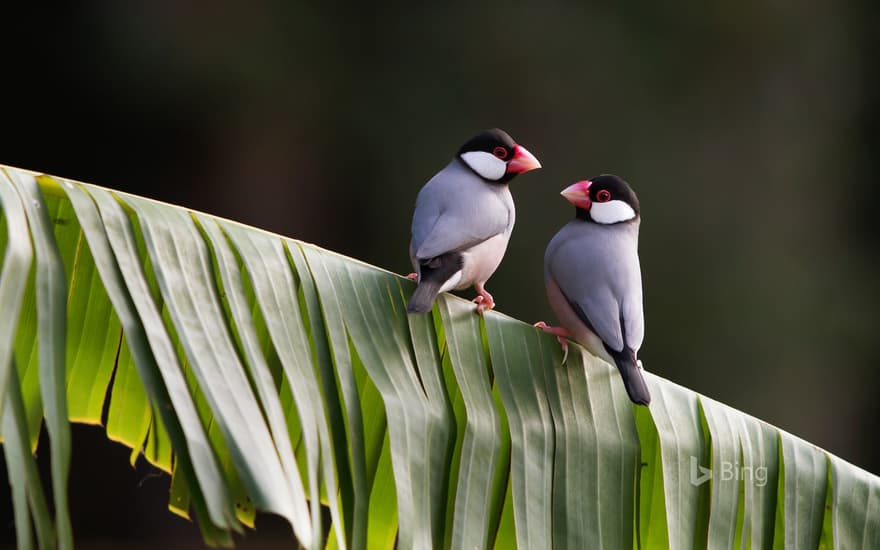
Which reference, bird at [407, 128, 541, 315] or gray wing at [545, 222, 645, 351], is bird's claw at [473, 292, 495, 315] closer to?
bird at [407, 128, 541, 315]

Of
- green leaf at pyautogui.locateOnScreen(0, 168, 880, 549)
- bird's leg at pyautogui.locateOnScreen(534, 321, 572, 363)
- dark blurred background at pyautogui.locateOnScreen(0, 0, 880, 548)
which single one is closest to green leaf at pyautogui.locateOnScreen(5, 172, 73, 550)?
green leaf at pyautogui.locateOnScreen(0, 168, 880, 549)

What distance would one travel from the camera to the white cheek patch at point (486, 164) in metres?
2.09

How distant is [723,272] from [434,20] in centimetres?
191

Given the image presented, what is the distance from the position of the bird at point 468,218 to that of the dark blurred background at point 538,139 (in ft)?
8.55

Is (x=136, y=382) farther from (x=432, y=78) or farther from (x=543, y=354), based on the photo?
(x=432, y=78)

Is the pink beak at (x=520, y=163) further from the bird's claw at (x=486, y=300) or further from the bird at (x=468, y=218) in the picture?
the bird's claw at (x=486, y=300)

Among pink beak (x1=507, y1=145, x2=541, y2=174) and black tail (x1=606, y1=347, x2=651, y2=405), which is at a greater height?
pink beak (x1=507, y1=145, x2=541, y2=174)

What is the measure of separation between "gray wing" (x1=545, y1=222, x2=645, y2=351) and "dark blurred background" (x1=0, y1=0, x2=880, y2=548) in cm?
285

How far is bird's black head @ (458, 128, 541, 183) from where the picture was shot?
6.92 feet

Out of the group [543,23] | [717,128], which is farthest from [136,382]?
[717,128]

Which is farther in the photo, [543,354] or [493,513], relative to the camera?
[543,354]

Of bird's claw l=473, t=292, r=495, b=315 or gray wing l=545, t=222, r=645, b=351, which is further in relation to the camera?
bird's claw l=473, t=292, r=495, b=315

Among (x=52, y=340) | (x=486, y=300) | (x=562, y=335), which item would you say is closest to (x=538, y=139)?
(x=486, y=300)

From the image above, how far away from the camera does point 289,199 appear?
15.5 ft
